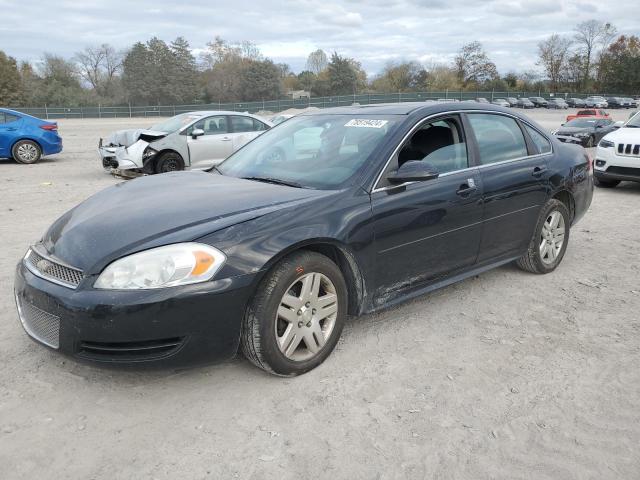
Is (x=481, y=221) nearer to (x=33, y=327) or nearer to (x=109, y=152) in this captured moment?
(x=33, y=327)

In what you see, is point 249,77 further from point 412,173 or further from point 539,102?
point 412,173

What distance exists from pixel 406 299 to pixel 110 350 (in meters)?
1.96

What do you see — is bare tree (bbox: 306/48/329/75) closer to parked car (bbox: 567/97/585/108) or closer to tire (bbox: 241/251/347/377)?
parked car (bbox: 567/97/585/108)

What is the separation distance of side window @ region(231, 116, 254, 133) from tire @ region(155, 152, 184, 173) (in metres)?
1.47

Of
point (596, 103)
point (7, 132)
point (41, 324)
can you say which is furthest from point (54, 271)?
point (596, 103)

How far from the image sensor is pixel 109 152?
11555 millimetres

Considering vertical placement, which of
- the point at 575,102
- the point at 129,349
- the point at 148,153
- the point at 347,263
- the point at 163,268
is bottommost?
the point at 129,349

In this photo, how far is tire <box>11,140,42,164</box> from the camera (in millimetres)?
13711

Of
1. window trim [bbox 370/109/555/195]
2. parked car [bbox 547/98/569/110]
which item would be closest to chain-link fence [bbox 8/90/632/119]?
parked car [bbox 547/98/569/110]

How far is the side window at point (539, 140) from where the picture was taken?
4.92 m

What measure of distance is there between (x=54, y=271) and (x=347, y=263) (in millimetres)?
1678

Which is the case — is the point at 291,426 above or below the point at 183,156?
below

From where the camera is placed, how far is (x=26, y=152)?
1388 centimetres

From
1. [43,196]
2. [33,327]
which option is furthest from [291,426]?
[43,196]
